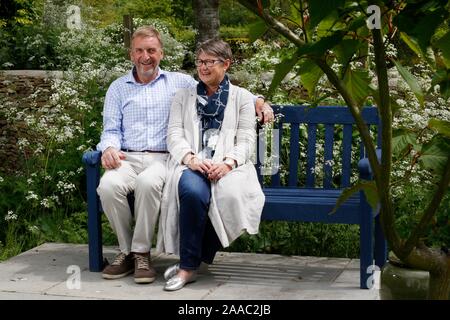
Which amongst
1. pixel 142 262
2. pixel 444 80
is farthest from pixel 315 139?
pixel 444 80

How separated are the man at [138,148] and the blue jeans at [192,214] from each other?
0.71 ft

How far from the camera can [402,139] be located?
2697 mm

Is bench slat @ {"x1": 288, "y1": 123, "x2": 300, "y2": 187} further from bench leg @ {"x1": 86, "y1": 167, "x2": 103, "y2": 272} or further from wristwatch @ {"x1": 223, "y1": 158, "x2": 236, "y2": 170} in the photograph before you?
bench leg @ {"x1": 86, "y1": 167, "x2": 103, "y2": 272}

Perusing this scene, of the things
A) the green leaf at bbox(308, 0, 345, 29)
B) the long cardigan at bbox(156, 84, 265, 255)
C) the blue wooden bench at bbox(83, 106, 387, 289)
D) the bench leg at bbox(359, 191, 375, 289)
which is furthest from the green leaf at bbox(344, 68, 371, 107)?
the long cardigan at bbox(156, 84, 265, 255)

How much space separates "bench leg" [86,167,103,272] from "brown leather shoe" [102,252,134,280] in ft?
0.41

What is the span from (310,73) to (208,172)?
203 cm

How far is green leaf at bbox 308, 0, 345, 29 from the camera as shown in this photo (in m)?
1.89

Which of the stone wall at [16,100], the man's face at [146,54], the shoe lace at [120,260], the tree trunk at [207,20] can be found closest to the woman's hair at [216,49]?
the man's face at [146,54]

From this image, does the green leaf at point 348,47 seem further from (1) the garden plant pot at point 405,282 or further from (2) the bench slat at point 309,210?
(2) the bench slat at point 309,210

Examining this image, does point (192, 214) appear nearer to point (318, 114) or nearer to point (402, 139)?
point (318, 114)

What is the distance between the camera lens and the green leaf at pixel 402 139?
105 inches

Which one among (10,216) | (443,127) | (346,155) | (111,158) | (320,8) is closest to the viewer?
(320,8)

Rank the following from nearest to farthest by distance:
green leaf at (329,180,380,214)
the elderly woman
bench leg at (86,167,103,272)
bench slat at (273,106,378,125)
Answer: green leaf at (329,180,380,214)
the elderly woman
bench leg at (86,167,103,272)
bench slat at (273,106,378,125)
